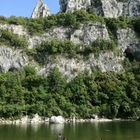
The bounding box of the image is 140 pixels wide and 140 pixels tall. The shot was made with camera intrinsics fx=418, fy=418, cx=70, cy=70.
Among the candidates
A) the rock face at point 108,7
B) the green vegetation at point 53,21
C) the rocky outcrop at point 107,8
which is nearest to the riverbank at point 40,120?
the green vegetation at point 53,21

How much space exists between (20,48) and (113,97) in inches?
1322

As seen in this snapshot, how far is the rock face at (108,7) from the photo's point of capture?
5768 inches

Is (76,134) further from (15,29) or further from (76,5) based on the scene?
(76,5)

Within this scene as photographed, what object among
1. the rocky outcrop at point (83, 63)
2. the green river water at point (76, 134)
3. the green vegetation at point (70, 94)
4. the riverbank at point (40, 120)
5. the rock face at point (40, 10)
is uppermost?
the rock face at point (40, 10)

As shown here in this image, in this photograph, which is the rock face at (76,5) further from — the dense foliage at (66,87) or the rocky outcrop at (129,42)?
the rocky outcrop at (129,42)

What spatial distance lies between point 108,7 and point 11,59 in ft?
142

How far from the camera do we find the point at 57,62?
125m

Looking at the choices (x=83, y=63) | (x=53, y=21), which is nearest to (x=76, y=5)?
(x=53, y=21)

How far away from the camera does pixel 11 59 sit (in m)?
123

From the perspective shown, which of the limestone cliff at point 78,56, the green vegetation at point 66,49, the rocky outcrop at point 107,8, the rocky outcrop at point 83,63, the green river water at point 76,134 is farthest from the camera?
the rocky outcrop at point 107,8

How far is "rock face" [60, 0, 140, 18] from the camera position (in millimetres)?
146500

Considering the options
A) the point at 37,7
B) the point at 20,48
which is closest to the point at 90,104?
the point at 20,48

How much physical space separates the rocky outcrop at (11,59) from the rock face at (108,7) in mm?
35138

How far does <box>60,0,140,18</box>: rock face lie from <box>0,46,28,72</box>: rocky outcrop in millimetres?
35138
